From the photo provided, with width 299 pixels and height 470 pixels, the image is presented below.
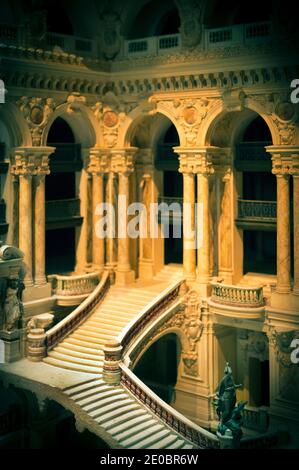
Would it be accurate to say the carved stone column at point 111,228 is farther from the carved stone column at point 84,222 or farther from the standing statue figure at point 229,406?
the standing statue figure at point 229,406

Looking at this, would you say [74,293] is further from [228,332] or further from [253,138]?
[253,138]

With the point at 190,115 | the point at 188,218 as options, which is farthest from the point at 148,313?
the point at 190,115

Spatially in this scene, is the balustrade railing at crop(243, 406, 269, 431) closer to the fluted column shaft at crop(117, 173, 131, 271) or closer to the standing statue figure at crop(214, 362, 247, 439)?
the standing statue figure at crop(214, 362, 247, 439)

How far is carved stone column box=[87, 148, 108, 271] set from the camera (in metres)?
37.0

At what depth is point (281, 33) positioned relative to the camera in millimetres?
31703

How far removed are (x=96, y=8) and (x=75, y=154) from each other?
19.5 ft

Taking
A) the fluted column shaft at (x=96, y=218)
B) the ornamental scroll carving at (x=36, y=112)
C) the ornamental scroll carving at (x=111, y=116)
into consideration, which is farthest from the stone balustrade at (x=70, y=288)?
the ornamental scroll carving at (x=111, y=116)

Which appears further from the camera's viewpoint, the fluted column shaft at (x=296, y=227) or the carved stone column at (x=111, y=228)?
the carved stone column at (x=111, y=228)

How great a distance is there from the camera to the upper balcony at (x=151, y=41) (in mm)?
Answer: 32688

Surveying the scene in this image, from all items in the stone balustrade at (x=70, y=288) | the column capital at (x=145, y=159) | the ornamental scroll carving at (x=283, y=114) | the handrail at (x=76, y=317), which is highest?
the ornamental scroll carving at (x=283, y=114)

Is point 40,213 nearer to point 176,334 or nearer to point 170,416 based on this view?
point 176,334

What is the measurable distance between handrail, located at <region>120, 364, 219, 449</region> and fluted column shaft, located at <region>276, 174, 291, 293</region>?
21.2 feet

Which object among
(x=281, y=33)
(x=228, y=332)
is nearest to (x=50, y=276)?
(x=228, y=332)

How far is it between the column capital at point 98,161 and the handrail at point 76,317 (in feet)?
14.3
